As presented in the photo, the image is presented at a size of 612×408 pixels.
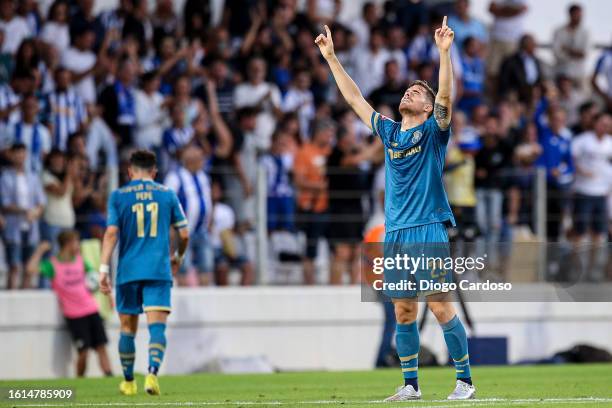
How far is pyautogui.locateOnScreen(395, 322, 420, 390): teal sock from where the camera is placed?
952cm

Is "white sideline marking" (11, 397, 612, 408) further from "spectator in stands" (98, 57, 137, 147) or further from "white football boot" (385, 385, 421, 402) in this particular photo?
"spectator in stands" (98, 57, 137, 147)

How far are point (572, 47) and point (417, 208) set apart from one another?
529 inches

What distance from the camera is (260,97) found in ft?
61.0

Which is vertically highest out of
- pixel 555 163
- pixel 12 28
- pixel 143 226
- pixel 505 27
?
pixel 505 27

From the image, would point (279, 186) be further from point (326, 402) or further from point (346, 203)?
point (326, 402)

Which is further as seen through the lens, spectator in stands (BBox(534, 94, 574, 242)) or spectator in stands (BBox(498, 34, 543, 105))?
spectator in stands (BBox(498, 34, 543, 105))

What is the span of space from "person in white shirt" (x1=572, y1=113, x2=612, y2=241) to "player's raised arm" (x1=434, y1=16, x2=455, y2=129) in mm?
9420

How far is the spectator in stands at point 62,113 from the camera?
668 inches

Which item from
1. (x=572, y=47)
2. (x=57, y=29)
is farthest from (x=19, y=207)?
(x=572, y=47)

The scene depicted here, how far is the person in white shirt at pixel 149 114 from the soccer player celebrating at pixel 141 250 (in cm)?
565

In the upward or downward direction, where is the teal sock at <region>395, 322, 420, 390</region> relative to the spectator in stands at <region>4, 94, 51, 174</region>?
downward

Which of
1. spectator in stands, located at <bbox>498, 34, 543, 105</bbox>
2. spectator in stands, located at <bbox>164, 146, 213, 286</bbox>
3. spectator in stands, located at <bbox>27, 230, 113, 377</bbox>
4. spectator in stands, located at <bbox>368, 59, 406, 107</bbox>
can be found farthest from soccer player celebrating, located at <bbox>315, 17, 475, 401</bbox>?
spectator in stands, located at <bbox>498, 34, 543, 105</bbox>

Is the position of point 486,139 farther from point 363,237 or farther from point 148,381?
point 148,381

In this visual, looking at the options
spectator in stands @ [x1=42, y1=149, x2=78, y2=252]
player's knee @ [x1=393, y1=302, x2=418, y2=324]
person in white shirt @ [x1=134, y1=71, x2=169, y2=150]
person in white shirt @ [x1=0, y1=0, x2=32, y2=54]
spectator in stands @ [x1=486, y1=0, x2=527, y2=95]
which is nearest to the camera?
player's knee @ [x1=393, y1=302, x2=418, y2=324]
